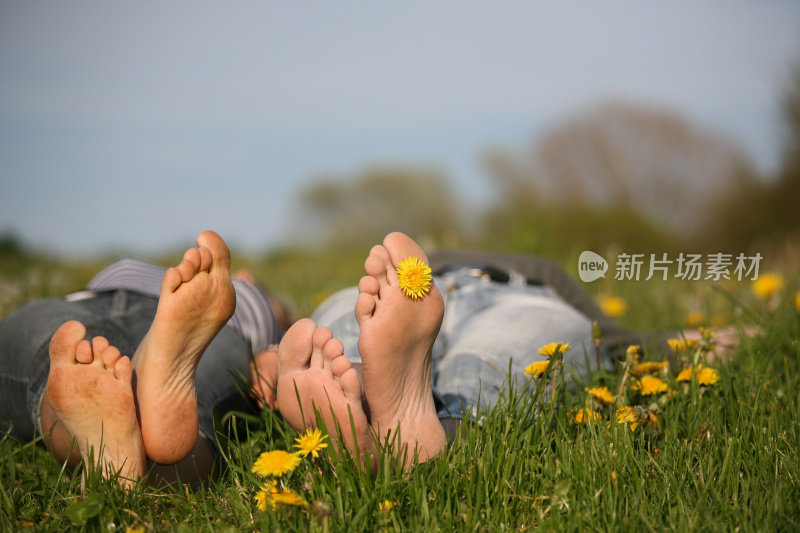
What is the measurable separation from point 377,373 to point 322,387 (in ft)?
0.37

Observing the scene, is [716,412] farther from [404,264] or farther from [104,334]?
[104,334]

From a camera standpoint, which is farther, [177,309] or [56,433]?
[56,433]

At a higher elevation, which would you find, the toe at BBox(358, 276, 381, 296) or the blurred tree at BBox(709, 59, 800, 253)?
the toe at BBox(358, 276, 381, 296)

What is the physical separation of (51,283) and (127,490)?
2.98m

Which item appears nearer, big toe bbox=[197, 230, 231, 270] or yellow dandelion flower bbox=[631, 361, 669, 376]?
big toe bbox=[197, 230, 231, 270]

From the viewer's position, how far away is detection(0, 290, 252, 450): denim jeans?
1.62 m

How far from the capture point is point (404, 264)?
4.35ft

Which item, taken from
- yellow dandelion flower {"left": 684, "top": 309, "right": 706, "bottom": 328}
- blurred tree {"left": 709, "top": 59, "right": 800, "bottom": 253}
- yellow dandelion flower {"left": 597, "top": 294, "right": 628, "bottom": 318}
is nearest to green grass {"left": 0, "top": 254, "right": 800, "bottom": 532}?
yellow dandelion flower {"left": 684, "top": 309, "right": 706, "bottom": 328}

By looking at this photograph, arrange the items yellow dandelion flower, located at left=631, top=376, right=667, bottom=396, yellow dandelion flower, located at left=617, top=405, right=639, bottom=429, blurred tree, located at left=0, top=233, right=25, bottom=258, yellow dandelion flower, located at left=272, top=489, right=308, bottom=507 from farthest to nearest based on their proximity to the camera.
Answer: blurred tree, located at left=0, top=233, right=25, bottom=258
yellow dandelion flower, located at left=631, top=376, right=667, bottom=396
yellow dandelion flower, located at left=617, top=405, right=639, bottom=429
yellow dandelion flower, located at left=272, top=489, right=308, bottom=507

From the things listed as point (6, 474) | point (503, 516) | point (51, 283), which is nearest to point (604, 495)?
point (503, 516)

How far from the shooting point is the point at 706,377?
167 cm

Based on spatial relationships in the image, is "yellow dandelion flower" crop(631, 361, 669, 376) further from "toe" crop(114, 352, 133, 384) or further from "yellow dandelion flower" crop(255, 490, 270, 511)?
"toe" crop(114, 352, 133, 384)

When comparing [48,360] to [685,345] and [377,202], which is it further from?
[377,202]

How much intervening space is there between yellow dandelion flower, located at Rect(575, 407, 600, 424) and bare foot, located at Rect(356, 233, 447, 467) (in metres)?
0.34
